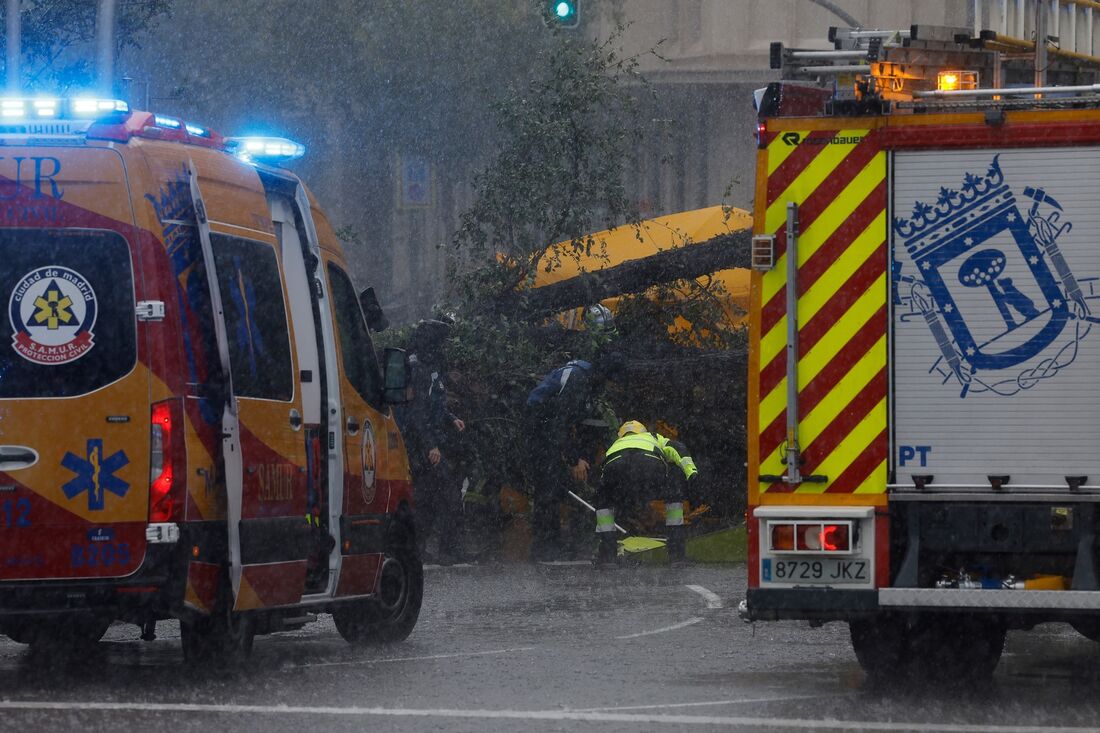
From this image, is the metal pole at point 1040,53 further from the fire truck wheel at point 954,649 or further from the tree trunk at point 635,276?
the tree trunk at point 635,276

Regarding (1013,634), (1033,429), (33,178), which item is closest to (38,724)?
(33,178)

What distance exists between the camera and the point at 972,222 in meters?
7.62

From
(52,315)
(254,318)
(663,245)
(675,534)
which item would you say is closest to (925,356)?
(254,318)

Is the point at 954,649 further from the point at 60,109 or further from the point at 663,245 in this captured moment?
the point at 663,245

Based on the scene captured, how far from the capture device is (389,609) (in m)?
10.2

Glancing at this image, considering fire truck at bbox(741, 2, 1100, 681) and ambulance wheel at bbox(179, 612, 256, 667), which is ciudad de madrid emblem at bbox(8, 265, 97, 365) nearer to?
ambulance wheel at bbox(179, 612, 256, 667)

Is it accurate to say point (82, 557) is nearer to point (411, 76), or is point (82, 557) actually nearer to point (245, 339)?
point (245, 339)

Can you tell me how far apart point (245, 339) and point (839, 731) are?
326cm

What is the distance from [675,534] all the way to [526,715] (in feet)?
24.2

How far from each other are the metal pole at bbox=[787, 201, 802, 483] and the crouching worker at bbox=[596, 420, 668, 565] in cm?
725

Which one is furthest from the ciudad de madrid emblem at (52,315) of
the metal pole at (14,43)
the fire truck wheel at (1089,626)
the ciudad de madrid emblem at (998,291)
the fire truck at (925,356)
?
the metal pole at (14,43)

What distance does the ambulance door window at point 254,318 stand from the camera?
8570 mm

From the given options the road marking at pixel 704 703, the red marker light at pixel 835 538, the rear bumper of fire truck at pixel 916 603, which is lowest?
the road marking at pixel 704 703

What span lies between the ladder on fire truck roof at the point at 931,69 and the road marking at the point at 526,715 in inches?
94.2
